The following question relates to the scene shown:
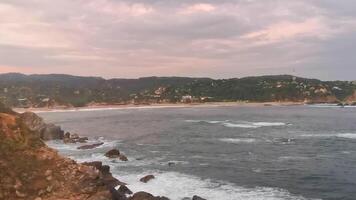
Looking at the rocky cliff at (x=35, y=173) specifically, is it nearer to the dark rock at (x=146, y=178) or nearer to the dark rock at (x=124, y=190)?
the dark rock at (x=124, y=190)

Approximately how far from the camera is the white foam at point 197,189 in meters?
32.5

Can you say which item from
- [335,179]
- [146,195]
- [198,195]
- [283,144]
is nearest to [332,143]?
[283,144]

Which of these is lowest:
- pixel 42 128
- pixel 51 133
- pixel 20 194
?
pixel 51 133

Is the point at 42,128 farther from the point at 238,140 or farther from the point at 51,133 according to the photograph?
the point at 238,140

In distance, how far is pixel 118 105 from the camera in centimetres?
19350

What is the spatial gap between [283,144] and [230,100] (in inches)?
5521

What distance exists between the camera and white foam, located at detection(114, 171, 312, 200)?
107 ft

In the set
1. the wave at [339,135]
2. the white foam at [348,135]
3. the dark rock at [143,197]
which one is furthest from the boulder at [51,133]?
the white foam at [348,135]

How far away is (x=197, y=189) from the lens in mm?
34406

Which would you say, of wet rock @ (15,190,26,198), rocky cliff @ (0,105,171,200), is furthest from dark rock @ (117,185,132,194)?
wet rock @ (15,190,26,198)

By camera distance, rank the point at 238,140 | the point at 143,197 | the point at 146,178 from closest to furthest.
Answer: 1. the point at 143,197
2. the point at 146,178
3. the point at 238,140

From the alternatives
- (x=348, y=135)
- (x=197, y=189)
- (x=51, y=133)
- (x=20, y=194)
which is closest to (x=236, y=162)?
(x=197, y=189)

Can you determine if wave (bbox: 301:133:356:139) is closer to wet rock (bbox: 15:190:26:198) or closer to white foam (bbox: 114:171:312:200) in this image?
white foam (bbox: 114:171:312:200)

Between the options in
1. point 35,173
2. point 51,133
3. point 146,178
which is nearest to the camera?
point 35,173
